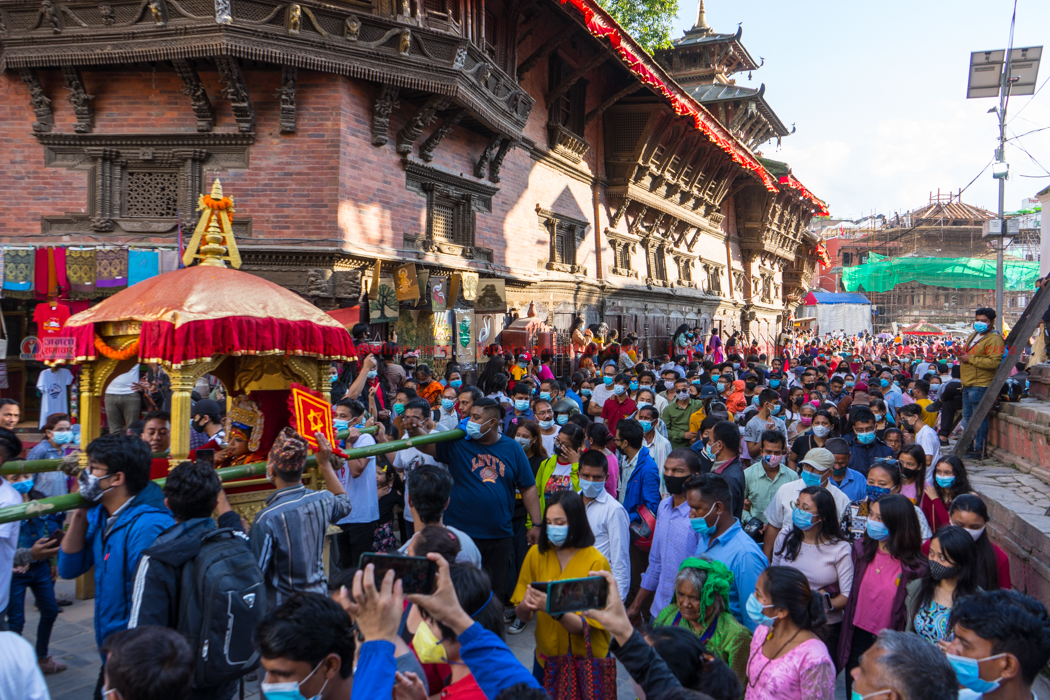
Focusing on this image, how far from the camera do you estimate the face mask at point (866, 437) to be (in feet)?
22.2

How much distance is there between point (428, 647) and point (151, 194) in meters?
10.9

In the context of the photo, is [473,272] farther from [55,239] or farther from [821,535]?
[821,535]

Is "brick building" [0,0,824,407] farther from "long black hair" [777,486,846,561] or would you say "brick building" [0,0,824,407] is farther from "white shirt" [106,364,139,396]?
"long black hair" [777,486,846,561]

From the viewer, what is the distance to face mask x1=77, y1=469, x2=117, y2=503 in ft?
11.0

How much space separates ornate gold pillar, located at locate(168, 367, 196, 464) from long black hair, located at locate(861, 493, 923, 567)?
4.62 metres

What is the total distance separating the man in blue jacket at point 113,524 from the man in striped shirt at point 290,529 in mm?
469

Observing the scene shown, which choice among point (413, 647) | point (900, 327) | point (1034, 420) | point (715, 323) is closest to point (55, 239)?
point (413, 647)

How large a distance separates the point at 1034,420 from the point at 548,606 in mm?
7930

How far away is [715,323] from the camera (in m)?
29.3

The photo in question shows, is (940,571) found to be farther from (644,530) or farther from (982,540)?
(644,530)

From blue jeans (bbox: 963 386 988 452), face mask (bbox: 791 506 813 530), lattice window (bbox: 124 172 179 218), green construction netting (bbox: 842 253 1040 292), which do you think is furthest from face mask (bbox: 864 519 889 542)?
green construction netting (bbox: 842 253 1040 292)

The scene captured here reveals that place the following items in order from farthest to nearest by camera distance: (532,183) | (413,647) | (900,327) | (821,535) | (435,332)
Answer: (900,327), (532,183), (435,332), (821,535), (413,647)

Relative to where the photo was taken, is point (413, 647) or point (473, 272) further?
point (473, 272)

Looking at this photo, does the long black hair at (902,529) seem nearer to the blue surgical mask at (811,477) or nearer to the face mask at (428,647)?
the blue surgical mask at (811,477)
